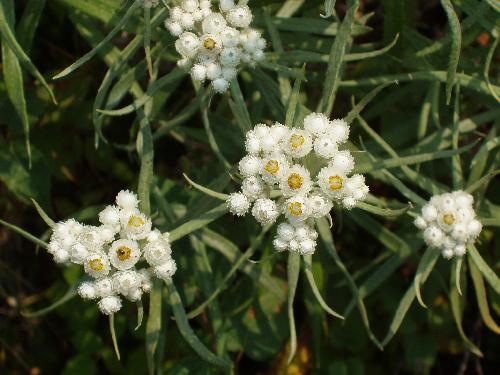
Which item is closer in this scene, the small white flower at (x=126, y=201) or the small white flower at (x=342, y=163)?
the small white flower at (x=342, y=163)

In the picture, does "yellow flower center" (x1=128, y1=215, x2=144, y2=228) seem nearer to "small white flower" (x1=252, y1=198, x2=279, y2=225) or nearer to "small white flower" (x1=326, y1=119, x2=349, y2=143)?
"small white flower" (x1=252, y1=198, x2=279, y2=225)

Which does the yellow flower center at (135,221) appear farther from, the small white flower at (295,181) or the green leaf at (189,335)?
the small white flower at (295,181)

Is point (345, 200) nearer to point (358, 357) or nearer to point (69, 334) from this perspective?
point (358, 357)

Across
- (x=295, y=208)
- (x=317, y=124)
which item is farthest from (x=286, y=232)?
(x=317, y=124)

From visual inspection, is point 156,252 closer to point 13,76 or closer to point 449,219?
point 449,219

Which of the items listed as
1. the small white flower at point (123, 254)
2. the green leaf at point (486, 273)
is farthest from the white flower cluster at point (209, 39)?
the green leaf at point (486, 273)
